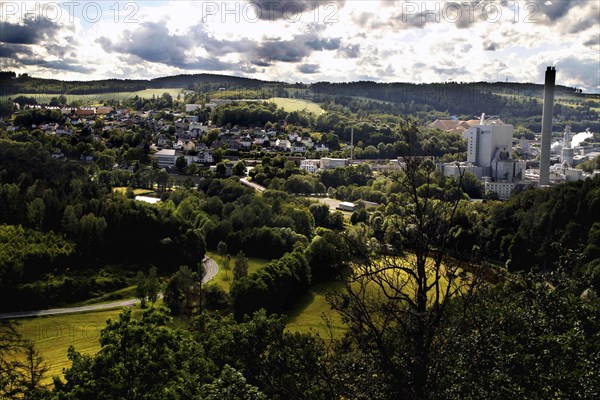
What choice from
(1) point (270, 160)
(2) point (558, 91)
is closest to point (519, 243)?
(1) point (270, 160)

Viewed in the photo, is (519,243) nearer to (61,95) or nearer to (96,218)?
(96,218)

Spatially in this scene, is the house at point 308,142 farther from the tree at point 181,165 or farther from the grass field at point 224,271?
the grass field at point 224,271

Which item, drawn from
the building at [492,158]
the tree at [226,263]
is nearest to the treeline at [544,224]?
the tree at [226,263]

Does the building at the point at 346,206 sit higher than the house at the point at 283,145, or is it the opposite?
the house at the point at 283,145

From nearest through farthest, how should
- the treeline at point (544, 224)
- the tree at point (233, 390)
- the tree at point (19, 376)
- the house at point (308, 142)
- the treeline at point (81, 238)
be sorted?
the tree at point (233, 390) → the tree at point (19, 376) → the treeline at point (81, 238) → the treeline at point (544, 224) → the house at point (308, 142)

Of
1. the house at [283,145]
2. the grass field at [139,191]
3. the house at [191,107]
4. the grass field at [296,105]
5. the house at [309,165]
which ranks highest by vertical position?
the grass field at [296,105]

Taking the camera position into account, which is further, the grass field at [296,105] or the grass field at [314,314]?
the grass field at [296,105]

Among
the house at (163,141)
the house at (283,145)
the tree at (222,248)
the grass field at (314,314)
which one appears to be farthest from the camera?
the house at (283,145)
